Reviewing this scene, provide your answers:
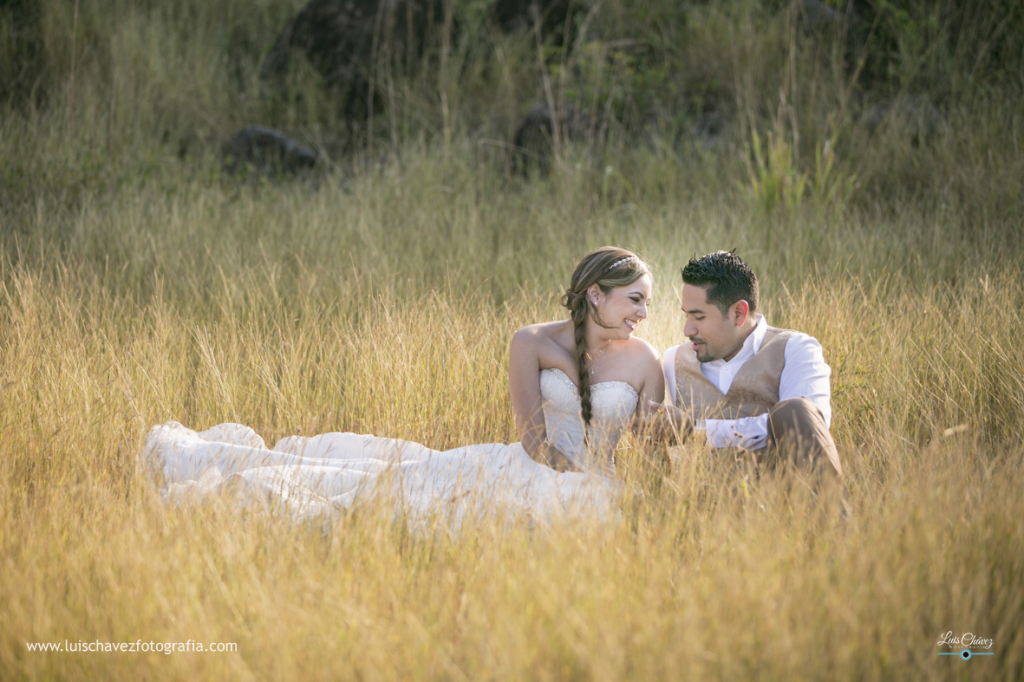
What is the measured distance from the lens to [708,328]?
3.28 metres

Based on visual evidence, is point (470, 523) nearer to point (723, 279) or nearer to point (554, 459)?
point (554, 459)

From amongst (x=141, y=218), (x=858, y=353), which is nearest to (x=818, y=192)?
(x=858, y=353)

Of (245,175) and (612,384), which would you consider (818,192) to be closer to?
(612,384)

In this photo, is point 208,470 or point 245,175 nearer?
point 208,470

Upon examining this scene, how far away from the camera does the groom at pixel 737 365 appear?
10.2 ft

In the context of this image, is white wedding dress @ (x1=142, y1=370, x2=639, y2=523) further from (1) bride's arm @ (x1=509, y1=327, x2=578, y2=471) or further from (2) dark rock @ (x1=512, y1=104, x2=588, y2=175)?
(2) dark rock @ (x1=512, y1=104, x2=588, y2=175)

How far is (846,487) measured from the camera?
3139 mm

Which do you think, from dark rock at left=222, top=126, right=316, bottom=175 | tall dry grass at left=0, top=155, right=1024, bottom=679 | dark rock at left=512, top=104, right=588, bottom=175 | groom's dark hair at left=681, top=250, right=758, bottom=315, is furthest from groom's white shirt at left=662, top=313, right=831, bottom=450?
dark rock at left=222, top=126, right=316, bottom=175

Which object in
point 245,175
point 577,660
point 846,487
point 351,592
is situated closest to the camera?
point 577,660

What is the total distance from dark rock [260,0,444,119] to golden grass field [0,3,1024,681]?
1.73 meters

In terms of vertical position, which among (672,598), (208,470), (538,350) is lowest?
(208,470)

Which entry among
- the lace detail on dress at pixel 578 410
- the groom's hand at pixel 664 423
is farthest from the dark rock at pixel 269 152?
→ the groom's hand at pixel 664 423

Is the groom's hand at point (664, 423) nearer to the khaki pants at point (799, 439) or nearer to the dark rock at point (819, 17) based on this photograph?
the khaki pants at point (799, 439)

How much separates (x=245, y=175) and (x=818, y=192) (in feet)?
21.8
